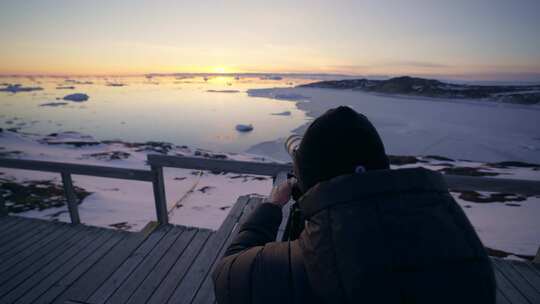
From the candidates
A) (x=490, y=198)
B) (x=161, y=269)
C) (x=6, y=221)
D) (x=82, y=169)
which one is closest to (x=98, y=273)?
(x=161, y=269)

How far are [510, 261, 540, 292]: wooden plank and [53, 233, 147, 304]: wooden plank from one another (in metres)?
3.33

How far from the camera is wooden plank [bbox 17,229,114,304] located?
235cm

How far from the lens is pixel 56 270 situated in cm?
263

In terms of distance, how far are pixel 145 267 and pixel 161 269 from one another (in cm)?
14

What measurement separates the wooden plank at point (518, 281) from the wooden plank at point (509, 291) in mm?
34

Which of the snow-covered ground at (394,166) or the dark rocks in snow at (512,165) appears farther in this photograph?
the dark rocks in snow at (512,165)

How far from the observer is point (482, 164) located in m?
10.6

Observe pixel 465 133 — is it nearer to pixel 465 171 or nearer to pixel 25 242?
pixel 465 171

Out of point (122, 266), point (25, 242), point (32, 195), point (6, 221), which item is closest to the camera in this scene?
point (122, 266)

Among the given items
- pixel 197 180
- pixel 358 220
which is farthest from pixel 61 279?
pixel 197 180

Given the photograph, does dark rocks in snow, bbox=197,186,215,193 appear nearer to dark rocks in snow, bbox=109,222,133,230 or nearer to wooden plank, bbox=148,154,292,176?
dark rocks in snow, bbox=109,222,133,230

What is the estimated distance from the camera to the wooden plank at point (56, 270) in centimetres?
235

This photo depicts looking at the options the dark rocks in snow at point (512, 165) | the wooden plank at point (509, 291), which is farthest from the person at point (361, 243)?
the dark rocks in snow at point (512, 165)

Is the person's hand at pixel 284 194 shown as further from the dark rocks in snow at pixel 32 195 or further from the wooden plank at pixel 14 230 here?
the dark rocks in snow at pixel 32 195
